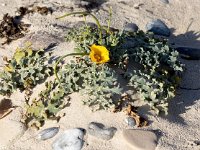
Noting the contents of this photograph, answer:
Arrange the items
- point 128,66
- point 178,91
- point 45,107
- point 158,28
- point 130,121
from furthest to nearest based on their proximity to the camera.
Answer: point 158,28 → point 178,91 → point 128,66 → point 45,107 → point 130,121

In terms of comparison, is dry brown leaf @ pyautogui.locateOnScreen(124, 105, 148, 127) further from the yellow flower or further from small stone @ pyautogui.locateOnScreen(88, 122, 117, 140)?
the yellow flower

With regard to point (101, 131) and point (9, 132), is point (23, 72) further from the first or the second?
point (101, 131)

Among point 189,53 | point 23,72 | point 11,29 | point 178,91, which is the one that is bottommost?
point 178,91

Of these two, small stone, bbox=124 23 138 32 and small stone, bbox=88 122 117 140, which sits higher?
small stone, bbox=124 23 138 32

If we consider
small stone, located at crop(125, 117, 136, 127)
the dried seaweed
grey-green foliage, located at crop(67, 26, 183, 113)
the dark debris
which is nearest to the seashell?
small stone, located at crop(125, 117, 136, 127)

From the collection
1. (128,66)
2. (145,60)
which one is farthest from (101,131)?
(145,60)
